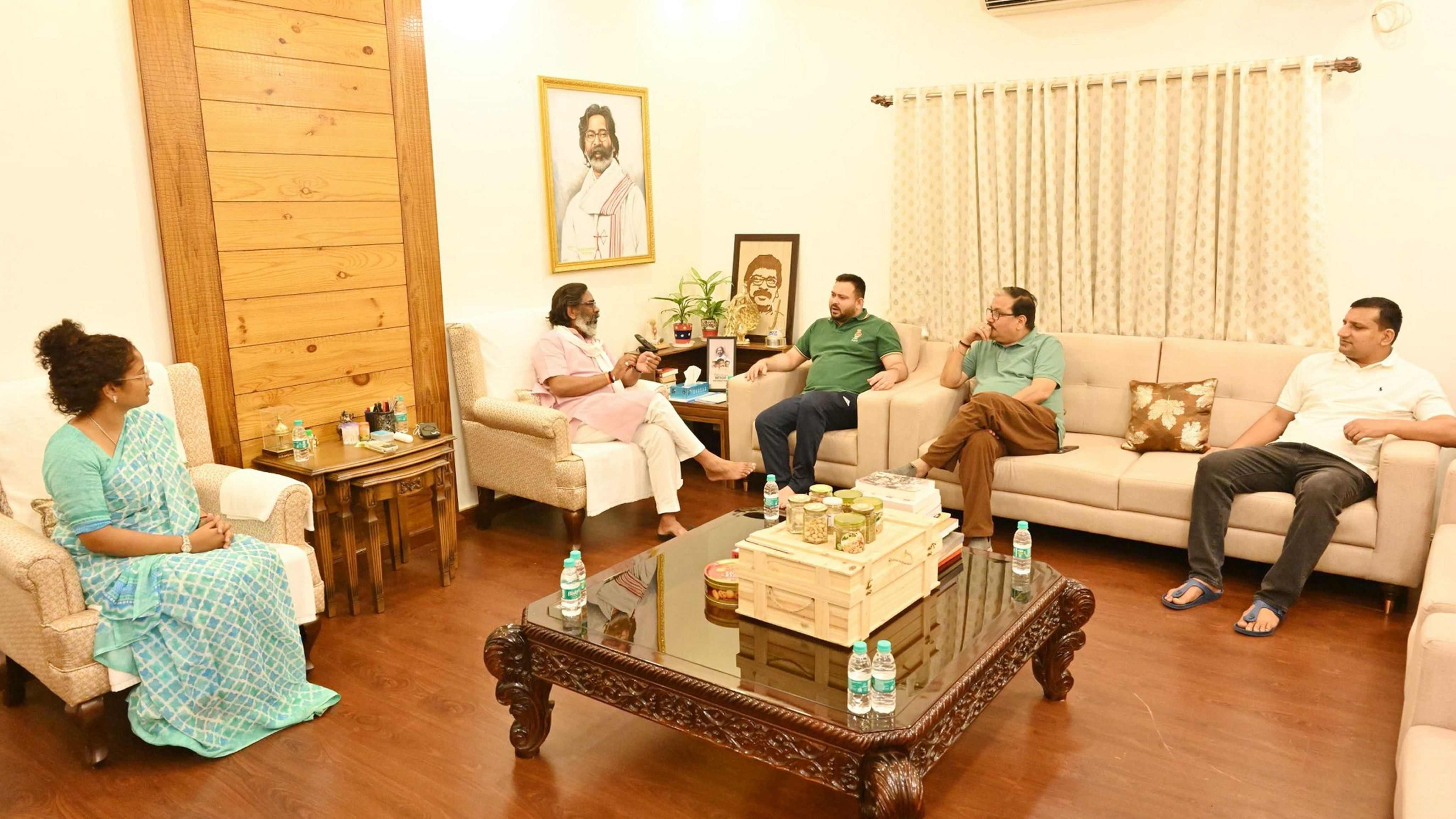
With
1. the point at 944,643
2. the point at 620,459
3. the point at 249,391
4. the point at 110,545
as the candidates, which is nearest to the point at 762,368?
the point at 620,459

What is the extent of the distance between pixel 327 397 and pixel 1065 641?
9.70ft

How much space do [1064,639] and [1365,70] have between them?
2909 mm

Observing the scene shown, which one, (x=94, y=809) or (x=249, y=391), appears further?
(x=249, y=391)

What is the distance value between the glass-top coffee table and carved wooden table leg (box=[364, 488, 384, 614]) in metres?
1.17

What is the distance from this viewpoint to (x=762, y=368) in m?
5.09

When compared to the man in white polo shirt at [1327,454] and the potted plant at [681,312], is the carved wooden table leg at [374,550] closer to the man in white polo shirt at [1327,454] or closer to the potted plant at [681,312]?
the potted plant at [681,312]

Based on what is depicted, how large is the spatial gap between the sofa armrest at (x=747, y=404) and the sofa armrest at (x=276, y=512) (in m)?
2.21

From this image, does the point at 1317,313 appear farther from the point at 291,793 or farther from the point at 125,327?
the point at 125,327

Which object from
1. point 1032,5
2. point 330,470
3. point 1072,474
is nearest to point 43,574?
point 330,470

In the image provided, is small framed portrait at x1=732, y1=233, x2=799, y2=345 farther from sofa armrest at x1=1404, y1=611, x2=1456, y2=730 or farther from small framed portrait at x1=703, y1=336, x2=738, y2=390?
sofa armrest at x1=1404, y1=611, x2=1456, y2=730

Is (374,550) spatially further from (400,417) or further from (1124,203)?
(1124,203)

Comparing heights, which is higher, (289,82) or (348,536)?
(289,82)

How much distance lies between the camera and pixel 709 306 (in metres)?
5.84

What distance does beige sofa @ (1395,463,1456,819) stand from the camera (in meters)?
1.90
